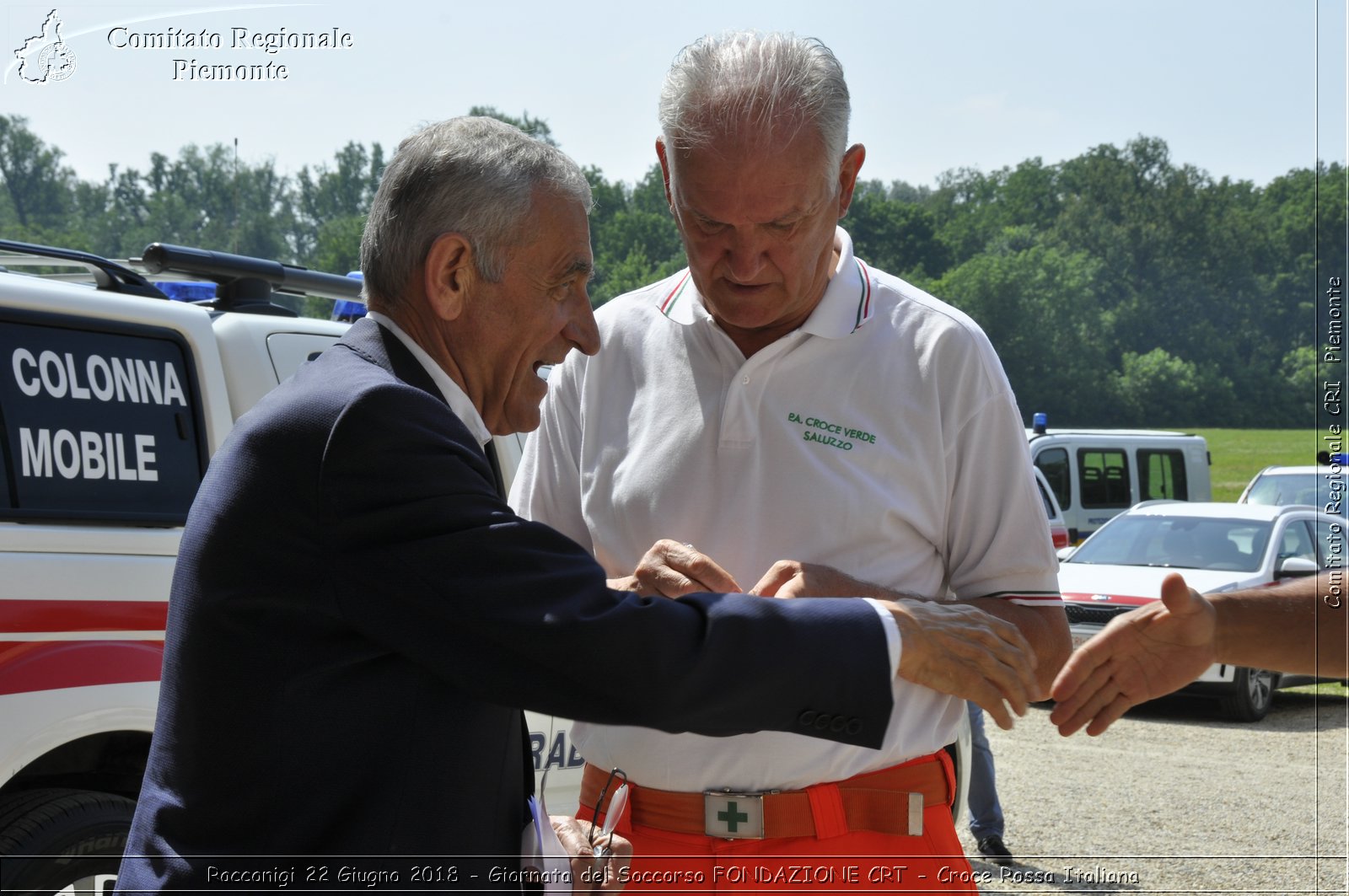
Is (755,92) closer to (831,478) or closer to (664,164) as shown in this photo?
(664,164)

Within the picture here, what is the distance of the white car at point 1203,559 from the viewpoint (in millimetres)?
11789

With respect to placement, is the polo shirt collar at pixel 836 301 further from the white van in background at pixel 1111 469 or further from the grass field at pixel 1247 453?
the grass field at pixel 1247 453

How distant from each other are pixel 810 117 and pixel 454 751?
133cm

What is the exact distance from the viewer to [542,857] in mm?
1784

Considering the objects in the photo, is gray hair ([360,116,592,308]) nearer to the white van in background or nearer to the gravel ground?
the gravel ground

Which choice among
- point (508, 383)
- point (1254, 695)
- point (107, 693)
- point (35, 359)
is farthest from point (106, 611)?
point (1254, 695)

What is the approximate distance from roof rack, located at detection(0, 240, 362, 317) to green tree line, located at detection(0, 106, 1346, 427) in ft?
90.9

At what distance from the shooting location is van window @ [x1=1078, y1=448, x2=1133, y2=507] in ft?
76.1

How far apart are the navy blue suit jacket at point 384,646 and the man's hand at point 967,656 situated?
0.16m

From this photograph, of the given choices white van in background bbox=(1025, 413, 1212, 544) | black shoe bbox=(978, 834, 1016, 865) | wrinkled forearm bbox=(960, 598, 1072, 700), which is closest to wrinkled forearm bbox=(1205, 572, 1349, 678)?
wrinkled forearm bbox=(960, 598, 1072, 700)

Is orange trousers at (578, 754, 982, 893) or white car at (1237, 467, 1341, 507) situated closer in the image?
orange trousers at (578, 754, 982, 893)

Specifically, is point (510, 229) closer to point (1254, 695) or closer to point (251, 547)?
point (251, 547)

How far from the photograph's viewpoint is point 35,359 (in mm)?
3678

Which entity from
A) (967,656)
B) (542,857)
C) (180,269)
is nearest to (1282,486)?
(180,269)
